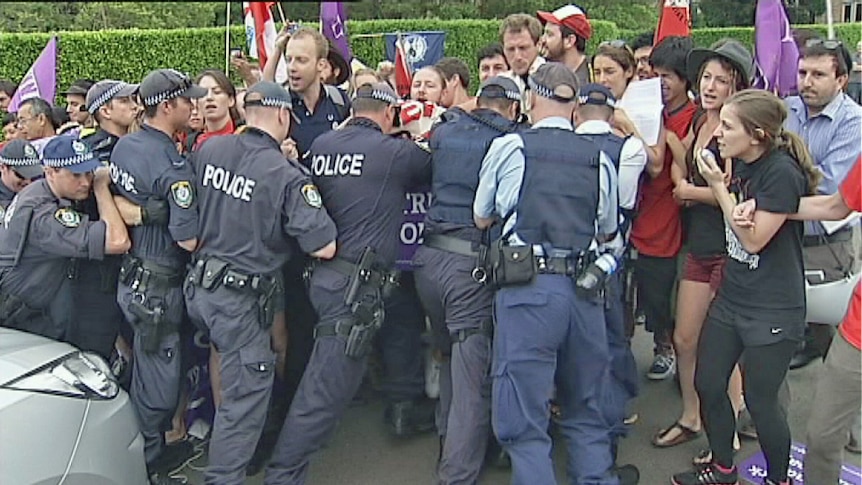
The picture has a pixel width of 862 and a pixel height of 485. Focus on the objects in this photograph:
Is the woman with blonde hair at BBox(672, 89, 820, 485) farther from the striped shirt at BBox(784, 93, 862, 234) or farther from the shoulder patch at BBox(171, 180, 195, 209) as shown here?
the shoulder patch at BBox(171, 180, 195, 209)

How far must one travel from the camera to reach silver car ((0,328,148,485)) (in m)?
2.72

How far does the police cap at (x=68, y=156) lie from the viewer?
379 centimetres

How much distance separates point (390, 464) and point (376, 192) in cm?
151

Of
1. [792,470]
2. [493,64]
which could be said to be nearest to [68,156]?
[493,64]

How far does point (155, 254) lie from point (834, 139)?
11.4 ft

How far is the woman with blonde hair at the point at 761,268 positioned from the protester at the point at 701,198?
0.38m

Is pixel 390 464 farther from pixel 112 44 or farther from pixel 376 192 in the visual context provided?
pixel 112 44

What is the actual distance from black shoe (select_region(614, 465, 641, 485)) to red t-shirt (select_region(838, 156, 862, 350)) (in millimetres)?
1381

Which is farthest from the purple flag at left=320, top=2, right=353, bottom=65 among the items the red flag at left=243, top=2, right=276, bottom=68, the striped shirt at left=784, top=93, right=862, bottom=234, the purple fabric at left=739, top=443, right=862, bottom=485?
the purple fabric at left=739, top=443, right=862, bottom=485

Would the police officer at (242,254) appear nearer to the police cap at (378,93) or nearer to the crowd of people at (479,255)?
the crowd of people at (479,255)

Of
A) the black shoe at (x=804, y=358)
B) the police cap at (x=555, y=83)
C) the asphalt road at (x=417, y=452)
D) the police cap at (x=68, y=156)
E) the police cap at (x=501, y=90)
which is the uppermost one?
the police cap at (x=555, y=83)

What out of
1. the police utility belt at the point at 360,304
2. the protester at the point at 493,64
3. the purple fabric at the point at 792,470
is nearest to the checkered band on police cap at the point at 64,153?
the police utility belt at the point at 360,304

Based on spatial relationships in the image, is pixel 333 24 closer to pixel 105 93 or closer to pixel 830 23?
pixel 105 93

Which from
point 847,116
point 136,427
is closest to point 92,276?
point 136,427
